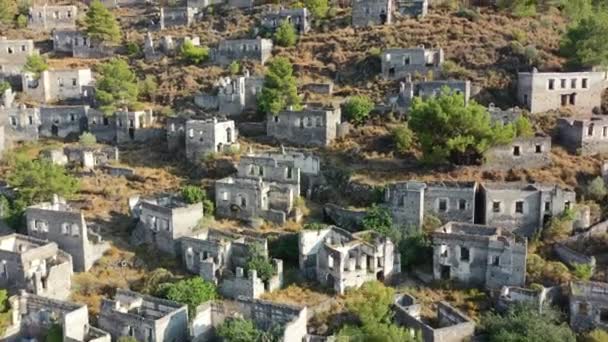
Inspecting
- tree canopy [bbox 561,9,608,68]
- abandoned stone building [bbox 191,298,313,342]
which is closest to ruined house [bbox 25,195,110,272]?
abandoned stone building [bbox 191,298,313,342]

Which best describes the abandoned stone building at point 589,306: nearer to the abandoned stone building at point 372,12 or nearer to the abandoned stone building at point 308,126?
the abandoned stone building at point 308,126

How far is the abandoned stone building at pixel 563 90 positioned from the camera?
46.5m

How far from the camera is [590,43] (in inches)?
1887

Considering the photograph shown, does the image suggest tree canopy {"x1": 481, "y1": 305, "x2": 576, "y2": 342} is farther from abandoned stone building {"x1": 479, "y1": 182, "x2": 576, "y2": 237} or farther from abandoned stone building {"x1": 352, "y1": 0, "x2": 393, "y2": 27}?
abandoned stone building {"x1": 352, "y1": 0, "x2": 393, "y2": 27}

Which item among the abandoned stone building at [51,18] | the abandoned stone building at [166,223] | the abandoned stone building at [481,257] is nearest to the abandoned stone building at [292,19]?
the abandoned stone building at [51,18]

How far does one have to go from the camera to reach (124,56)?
207ft

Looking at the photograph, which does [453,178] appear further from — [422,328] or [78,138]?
[78,138]

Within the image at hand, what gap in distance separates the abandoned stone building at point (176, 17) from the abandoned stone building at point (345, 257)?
119 ft

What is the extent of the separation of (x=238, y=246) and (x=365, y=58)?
22872 mm

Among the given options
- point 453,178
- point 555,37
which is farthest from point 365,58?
point 453,178

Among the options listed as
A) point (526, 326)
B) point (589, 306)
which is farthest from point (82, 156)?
point (589, 306)

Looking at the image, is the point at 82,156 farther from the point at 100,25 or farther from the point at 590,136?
the point at 590,136

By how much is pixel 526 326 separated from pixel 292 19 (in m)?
36.5

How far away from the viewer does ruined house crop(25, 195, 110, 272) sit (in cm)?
3688
